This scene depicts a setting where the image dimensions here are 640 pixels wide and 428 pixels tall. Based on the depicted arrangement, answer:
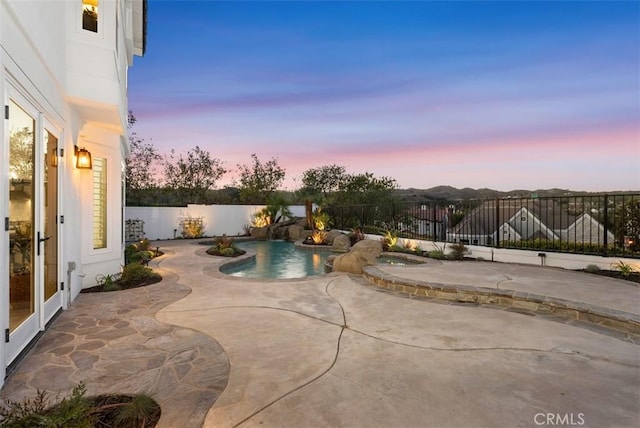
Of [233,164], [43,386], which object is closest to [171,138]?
[233,164]

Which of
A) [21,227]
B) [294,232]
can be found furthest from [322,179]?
[21,227]

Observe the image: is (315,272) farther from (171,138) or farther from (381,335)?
(171,138)

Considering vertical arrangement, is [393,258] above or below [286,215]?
below

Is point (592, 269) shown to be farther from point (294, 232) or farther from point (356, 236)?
point (294, 232)

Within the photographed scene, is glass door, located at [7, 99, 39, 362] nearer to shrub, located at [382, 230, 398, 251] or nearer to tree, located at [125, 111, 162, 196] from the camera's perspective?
shrub, located at [382, 230, 398, 251]

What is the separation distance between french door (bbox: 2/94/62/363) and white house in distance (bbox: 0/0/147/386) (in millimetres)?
11

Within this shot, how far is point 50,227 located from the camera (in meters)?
4.26

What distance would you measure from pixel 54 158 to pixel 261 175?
71.2ft

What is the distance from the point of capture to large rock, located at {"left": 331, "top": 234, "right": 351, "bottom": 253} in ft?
42.7

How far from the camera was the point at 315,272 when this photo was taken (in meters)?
9.30

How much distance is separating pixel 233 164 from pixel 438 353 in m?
23.7

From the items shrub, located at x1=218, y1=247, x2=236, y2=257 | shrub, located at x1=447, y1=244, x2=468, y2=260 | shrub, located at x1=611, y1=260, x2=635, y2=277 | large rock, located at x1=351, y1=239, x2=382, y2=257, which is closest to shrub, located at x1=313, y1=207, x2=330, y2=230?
large rock, located at x1=351, y1=239, x2=382, y2=257

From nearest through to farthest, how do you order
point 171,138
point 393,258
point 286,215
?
point 393,258 → point 286,215 → point 171,138

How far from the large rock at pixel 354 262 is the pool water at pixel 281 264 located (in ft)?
4.46
